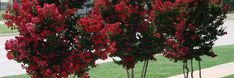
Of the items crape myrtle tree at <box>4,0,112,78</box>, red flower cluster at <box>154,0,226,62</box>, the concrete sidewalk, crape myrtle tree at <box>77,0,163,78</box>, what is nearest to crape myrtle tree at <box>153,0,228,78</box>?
red flower cluster at <box>154,0,226,62</box>

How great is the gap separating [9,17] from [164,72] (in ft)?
27.4

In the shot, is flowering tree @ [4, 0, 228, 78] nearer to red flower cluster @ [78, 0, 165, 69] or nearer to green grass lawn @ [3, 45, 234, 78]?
red flower cluster @ [78, 0, 165, 69]

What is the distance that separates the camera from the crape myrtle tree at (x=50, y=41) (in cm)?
605

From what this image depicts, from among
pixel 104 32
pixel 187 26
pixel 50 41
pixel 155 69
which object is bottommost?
pixel 50 41

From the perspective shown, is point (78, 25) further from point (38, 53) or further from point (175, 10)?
point (175, 10)

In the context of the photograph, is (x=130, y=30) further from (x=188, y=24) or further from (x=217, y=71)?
(x=217, y=71)

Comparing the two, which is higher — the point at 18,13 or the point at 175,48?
the point at 175,48

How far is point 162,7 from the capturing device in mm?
9805

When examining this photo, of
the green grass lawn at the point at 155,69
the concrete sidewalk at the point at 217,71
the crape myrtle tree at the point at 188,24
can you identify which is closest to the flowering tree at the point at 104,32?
the crape myrtle tree at the point at 188,24

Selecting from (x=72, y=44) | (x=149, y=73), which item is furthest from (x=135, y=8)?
(x=149, y=73)

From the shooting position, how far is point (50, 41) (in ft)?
20.2

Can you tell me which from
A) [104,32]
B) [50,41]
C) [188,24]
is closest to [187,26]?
[188,24]

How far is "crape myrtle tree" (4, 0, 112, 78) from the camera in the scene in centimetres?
605

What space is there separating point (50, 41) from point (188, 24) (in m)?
4.62
